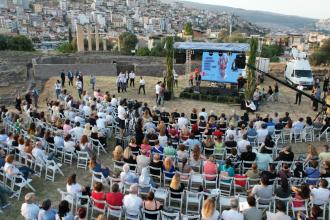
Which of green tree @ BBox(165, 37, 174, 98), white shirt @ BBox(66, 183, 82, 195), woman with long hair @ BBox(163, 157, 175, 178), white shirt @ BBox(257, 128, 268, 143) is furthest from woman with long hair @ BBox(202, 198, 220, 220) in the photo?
green tree @ BBox(165, 37, 174, 98)

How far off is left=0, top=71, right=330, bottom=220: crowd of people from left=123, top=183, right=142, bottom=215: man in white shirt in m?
0.02

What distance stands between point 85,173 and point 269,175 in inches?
225

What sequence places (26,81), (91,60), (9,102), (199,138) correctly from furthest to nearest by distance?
(91,60), (26,81), (9,102), (199,138)

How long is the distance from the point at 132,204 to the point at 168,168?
6.78ft

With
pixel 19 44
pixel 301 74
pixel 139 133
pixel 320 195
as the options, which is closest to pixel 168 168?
pixel 139 133

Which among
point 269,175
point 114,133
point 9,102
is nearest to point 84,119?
point 114,133

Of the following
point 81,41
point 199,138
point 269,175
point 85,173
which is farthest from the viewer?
point 81,41

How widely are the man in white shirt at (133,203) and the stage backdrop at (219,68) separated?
16.4 m

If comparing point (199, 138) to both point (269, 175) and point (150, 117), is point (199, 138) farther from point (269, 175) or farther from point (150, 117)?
point (269, 175)

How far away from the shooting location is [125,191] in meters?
9.73

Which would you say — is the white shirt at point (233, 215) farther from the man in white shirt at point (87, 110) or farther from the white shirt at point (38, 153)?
the man in white shirt at point (87, 110)

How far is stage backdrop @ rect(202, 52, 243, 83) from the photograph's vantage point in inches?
926

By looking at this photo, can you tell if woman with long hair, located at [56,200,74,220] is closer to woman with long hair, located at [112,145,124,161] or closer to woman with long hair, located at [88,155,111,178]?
woman with long hair, located at [88,155,111,178]

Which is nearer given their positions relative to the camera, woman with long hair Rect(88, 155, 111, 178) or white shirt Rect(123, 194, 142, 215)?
white shirt Rect(123, 194, 142, 215)
